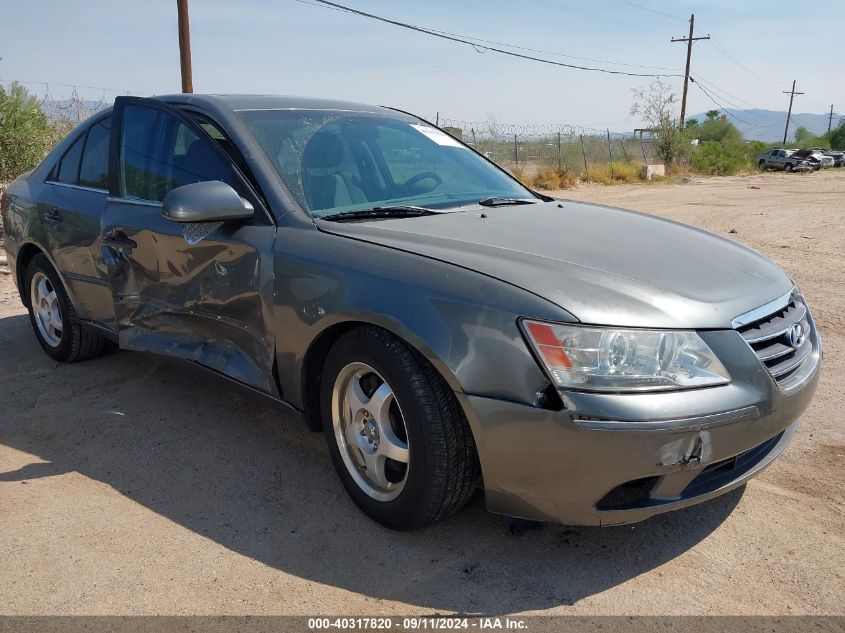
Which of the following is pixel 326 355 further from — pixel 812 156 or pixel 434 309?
pixel 812 156

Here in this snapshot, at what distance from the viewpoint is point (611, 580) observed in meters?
2.49

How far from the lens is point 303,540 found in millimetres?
2768

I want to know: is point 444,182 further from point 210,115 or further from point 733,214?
point 733,214

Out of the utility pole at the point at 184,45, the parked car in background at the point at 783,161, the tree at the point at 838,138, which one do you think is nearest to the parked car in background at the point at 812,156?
the parked car in background at the point at 783,161

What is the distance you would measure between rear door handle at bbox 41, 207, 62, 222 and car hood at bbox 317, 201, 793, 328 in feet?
7.47

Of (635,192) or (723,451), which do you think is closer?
(723,451)

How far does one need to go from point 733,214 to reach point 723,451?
43.9 ft

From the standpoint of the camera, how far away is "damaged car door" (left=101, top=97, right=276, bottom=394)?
10.3 ft

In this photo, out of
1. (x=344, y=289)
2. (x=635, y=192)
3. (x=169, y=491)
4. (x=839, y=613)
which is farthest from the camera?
(x=635, y=192)

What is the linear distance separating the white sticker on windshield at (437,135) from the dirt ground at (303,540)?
5.69 ft

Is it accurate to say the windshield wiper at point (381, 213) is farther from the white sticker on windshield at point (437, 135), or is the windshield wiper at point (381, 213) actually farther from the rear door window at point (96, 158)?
the rear door window at point (96, 158)

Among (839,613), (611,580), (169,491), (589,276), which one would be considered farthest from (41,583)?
(839,613)

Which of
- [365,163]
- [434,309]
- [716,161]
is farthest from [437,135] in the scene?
[716,161]

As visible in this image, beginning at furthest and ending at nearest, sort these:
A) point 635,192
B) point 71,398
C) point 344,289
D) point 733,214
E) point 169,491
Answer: point 635,192
point 733,214
point 71,398
point 169,491
point 344,289
